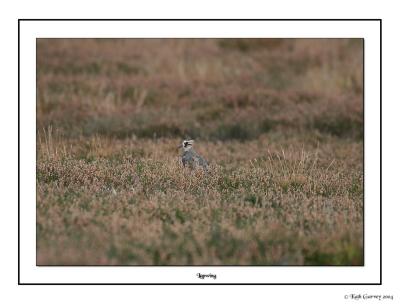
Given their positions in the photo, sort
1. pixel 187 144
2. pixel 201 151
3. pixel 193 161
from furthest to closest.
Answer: pixel 201 151
pixel 187 144
pixel 193 161

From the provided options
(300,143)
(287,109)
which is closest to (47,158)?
(300,143)

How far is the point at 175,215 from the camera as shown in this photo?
8.84m

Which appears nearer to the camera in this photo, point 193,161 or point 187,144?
point 193,161

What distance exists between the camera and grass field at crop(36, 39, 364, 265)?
8.02 m

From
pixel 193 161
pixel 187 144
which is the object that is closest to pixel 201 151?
pixel 187 144

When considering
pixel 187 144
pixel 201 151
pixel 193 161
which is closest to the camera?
pixel 193 161

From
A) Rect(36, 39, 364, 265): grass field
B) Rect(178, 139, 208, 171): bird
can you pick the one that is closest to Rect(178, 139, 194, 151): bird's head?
Rect(178, 139, 208, 171): bird

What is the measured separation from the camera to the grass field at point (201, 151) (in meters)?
8.02

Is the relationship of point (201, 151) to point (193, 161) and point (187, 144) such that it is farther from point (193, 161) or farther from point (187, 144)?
point (193, 161)

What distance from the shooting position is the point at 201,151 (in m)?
14.3

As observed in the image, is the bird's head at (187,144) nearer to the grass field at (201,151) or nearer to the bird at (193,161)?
the bird at (193,161)

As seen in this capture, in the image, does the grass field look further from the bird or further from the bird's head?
the bird's head
